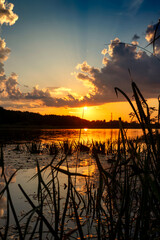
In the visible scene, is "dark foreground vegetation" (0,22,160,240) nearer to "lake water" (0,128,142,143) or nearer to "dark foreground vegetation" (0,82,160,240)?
"dark foreground vegetation" (0,82,160,240)

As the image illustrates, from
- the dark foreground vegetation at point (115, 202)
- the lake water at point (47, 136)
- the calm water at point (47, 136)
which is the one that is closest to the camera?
the dark foreground vegetation at point (115, 202)

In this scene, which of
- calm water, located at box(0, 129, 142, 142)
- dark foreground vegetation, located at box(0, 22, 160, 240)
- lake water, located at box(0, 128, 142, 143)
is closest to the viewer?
dark foreground vegetation, located at box(0, 22, 160, 240)

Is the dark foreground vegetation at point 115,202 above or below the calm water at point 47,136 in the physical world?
above

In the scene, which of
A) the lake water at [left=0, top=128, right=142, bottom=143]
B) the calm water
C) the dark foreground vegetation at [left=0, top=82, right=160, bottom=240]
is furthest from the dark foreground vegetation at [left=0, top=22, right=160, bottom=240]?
the calm water

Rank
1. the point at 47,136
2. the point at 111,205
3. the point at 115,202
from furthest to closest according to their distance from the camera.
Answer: the point at 47,136 → the point at 115,202 → the point at 111,205

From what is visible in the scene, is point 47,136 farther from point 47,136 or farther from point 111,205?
point 111,205

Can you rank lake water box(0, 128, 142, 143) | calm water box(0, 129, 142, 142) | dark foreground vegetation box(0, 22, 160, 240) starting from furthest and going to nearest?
calm water box(0, 129, 142, 142)
lake water box(0, 128, 142, 143)
dark foreground vegetation box(0, 22, 160, 240)

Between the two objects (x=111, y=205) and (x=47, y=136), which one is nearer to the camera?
(x=111, y=205)

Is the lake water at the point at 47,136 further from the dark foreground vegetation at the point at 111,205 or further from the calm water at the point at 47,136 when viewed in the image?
the dark foreground vegetation at the point at 111,205

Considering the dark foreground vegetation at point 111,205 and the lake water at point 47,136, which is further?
the lake water at point 47,136

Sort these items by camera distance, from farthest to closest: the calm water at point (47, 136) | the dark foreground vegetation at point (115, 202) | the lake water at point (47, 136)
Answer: the calm water at point (47, 136) → the lake water at point (47, 136) → the dark foreground vegetation at point (115, 202)

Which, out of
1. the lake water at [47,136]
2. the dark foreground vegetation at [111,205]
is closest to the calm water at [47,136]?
the lake water at [47,136]

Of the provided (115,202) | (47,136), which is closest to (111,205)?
(115,202)

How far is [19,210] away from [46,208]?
1.48 feet
